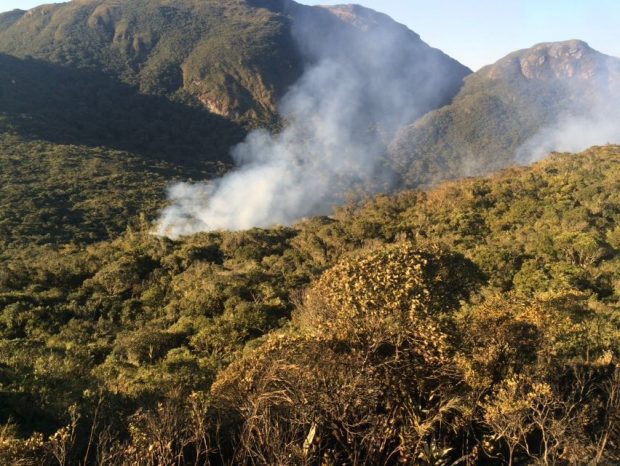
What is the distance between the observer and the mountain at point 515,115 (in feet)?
234

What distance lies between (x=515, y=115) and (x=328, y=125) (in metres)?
30.4

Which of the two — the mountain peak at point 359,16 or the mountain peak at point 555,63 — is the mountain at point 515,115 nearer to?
the mountain peak at point 555,63

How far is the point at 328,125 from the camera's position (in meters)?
84.6

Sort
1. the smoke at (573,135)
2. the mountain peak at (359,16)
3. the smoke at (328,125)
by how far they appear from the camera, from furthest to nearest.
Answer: the mountain peak at (359,16), the smoke at (573,135), the smoke at (328,125)

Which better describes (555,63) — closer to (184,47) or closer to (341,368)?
(184,47)

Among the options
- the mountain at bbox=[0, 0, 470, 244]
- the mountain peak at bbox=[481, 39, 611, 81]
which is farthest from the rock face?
the mountain peak at bbox=[481, 39, 611, 81]

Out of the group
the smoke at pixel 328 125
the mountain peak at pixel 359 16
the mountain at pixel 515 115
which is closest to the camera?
the smoke at pixel 328 125

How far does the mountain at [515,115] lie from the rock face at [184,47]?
12.2m

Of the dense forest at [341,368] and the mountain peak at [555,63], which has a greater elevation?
the mountain peak at [555,63]

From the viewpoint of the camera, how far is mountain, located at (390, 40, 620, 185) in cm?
7144

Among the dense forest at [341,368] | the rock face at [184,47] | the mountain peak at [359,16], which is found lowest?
the dense forest at [341,368]

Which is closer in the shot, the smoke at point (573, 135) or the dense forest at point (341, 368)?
the dense forest at point (341, 368)

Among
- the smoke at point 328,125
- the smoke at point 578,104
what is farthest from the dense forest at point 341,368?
the smoke at point 578,104

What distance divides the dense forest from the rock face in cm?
6320
